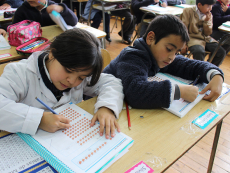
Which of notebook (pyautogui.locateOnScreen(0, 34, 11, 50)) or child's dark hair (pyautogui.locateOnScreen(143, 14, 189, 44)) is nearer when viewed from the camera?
child's dark hair (pyautogui.locateOnScreen(143, 14, 189, 44))

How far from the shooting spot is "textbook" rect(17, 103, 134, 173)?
53 cm

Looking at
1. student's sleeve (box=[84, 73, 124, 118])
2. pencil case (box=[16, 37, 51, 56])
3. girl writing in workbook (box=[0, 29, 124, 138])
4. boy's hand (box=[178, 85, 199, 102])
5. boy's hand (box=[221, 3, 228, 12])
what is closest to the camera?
girl writing in workbook (box=[0, 29, 124, 138])

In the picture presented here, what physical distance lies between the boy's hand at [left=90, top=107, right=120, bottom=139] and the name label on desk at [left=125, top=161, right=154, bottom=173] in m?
0.14

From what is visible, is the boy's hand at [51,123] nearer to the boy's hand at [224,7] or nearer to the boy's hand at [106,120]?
the boy's hand at [106,120]

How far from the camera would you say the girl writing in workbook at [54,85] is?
0.63 metres

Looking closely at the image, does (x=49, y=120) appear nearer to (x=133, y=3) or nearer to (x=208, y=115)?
(x=208, y=115)

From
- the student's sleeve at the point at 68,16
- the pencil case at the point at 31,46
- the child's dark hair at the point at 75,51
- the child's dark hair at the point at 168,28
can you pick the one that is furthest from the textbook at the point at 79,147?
the student's sleeve at the point at 68,16

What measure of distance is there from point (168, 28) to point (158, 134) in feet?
2.09

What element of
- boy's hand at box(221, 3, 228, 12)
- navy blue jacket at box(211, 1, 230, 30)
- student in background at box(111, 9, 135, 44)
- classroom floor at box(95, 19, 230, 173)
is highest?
boy's hand at box(221, 3, 228, 12)

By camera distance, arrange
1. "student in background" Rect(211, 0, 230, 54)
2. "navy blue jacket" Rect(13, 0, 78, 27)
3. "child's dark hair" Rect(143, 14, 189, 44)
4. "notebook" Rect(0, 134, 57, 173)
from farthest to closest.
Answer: "student in background" Rect(211, 0, 230, 54) < "navy blue jacket" Rect(13, 0, 78, 27) < "child's dark hair" Rect(143, 14, 189, 44) < "notebook" Rect(0, 134, 57, 173)

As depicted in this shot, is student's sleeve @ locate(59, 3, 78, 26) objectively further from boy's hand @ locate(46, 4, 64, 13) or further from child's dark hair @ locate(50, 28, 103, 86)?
child's dark hair @ locate(50, 28, 103, 86)

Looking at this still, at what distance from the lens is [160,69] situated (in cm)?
123

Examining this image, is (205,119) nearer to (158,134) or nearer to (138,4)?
(158,134)

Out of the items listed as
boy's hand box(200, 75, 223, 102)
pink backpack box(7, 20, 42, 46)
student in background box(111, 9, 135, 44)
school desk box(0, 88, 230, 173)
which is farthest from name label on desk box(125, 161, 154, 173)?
student in background box(111, 9, 135, 44)
